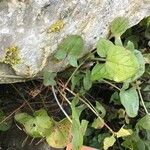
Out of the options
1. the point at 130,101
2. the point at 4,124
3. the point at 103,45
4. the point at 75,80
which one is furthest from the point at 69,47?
the point at 4,124

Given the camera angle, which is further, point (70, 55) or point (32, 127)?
point (32, 127)

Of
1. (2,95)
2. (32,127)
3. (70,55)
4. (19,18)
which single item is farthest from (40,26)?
(2,95)

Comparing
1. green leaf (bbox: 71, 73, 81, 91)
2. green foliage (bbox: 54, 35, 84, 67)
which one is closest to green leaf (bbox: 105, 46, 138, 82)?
green foliage (bbox: 54, 35, 84, 67)

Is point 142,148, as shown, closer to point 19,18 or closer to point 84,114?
point 84,114

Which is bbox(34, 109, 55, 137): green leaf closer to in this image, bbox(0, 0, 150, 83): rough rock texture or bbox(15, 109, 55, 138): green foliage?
bbox(15, 109, 55, 138): green foliage

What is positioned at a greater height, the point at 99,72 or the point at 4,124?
the point at 99,72

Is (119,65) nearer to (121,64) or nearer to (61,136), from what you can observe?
(121,64)
